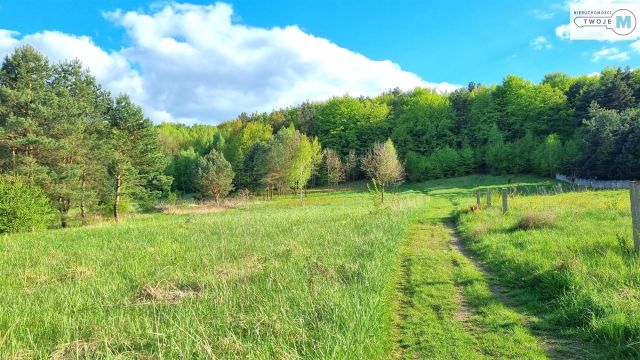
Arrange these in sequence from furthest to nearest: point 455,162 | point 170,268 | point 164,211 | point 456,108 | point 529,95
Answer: point 456,108
point 529,95
point 455,162
point 164,211
point 170,268

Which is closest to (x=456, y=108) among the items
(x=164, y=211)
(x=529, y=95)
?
(x=529, y=95)

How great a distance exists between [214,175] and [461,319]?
47.6 metres

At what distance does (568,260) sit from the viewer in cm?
686

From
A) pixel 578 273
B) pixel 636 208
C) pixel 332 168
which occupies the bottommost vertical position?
pixel 578 273

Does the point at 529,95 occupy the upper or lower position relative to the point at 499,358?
upper

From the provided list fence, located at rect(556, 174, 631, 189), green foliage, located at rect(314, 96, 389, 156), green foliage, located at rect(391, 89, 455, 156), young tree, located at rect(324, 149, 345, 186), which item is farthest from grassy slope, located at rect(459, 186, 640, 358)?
green foliage, located at rect(314, 96, 389, 156)

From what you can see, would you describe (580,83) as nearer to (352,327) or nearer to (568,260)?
(568,260)

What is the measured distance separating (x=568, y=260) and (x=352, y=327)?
5.05 m

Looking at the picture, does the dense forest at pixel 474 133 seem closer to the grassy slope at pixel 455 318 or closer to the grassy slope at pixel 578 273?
the grassy slope at pixel 578 273

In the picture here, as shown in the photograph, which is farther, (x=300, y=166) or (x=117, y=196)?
(x=300, y=166)

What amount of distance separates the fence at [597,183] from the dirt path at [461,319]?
3899 cm

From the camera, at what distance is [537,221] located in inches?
466

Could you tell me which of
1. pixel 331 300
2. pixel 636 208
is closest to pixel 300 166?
pixel 636 208

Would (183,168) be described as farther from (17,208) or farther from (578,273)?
(578,273)
